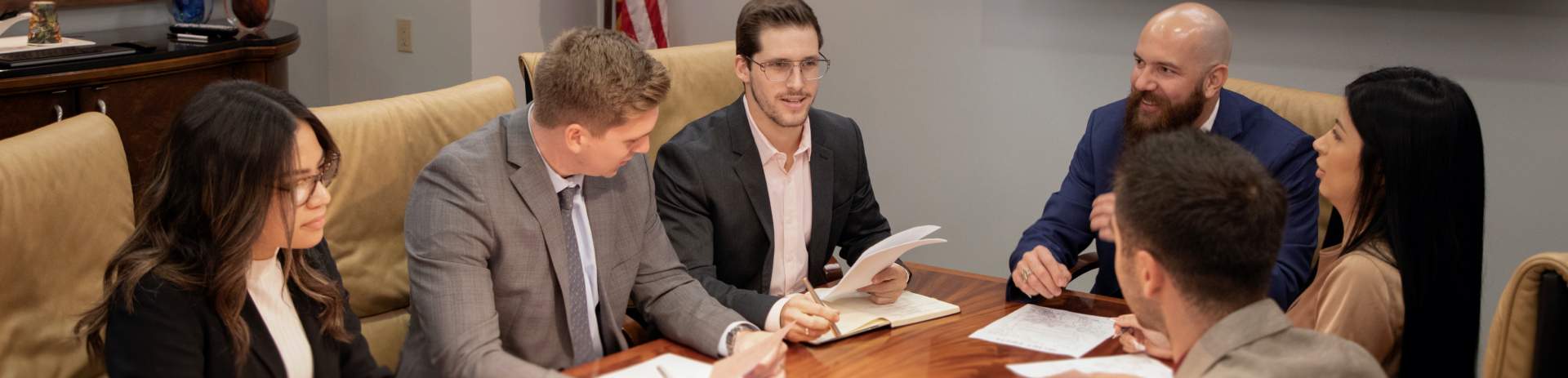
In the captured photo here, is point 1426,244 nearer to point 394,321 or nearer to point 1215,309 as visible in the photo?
point 1215,309

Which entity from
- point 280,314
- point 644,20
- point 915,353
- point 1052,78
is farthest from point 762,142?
point 644,20

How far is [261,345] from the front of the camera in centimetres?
211

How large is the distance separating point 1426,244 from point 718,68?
6.40 feet

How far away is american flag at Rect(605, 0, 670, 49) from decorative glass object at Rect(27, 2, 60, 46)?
1903 mm

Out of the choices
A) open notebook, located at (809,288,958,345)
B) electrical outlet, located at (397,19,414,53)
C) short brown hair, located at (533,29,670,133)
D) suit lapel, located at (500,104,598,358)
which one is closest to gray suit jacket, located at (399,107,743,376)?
suit lapel, located at (500,104,598,358)

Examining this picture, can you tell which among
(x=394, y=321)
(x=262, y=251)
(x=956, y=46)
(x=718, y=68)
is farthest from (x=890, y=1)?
(x=262, y=251)

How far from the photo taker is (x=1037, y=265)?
2.73m

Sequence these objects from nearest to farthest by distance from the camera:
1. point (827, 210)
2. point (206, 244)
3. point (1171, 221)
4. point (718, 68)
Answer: point (1171, 221) → point (206, 244) → point (827, 210) → point (718, 68)

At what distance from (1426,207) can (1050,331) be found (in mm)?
700

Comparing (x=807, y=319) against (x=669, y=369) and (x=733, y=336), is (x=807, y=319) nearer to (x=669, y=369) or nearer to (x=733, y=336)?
(x=733, y=336)

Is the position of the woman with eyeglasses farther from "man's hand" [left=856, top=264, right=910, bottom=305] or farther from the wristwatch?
"man's hand" [left=856, top=264, right=910, bottom=305]

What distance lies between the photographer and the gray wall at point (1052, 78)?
12.7ft

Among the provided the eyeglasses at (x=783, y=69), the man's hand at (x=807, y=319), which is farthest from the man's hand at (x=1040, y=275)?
the eyeglasses at (x=783, y=69)

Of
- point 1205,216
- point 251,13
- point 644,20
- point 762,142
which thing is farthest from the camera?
point 644,20
